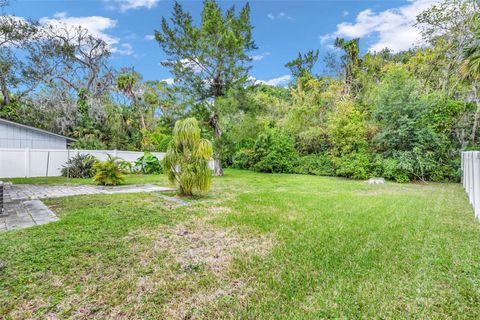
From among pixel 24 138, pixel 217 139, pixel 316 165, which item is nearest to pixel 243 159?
pixel 217 139

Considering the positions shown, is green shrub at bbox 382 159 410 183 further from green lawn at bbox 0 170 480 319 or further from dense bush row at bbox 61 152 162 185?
dense bush row at bbox 61 152 162 185

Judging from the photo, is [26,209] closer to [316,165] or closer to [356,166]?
[356,166]

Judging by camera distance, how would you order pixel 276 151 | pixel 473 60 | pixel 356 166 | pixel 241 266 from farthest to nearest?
pixel 276 151 → pixel 356 166 → pixel 473 60 → pixel 241 266

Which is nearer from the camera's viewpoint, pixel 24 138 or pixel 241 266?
pixel 241 266

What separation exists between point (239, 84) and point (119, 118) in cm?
1083

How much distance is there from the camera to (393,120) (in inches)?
453

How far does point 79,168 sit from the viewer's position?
11.4 metres

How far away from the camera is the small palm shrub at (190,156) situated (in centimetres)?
626

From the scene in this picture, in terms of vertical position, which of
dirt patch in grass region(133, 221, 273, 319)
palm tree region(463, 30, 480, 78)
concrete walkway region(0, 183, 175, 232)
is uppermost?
palm tree region(463, 30, 480, 78)

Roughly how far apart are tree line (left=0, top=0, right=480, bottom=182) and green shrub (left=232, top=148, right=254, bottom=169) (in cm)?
9

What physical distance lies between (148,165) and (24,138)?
21.8 ft

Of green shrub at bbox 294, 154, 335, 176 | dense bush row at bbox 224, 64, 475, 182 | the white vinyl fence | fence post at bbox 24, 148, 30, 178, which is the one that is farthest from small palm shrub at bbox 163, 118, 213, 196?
green shrub at bbox 294, 154, 335, 176

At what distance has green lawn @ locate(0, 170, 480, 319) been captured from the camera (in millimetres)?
2104

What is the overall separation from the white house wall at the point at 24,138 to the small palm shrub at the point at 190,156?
11824 mm
